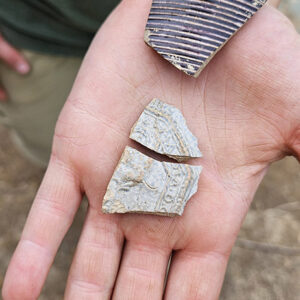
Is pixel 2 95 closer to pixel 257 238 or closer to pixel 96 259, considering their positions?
pixel 96 259

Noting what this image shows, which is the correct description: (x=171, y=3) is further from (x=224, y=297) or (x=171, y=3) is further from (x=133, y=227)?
(x=224, y=297)

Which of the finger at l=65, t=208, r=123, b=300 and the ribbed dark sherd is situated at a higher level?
the ribbed dark sherd

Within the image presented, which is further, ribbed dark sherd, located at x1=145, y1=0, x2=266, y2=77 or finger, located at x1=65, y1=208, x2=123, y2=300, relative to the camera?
ribbed dark sherd, located at x1=145, y1=0, x2=266, y2=77

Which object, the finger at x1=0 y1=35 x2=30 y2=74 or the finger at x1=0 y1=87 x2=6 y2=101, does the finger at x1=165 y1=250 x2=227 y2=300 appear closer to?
the finger at x1=0 y1=35 x2=30 y2=74

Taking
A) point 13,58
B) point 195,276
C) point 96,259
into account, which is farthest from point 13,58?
point 195,276

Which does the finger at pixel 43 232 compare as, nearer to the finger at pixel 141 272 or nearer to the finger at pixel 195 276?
the finger at pixel 141 272

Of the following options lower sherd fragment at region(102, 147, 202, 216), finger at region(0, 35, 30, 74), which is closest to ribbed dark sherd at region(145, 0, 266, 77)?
lower sherd fragment at region(102, 147, 202, 216)
